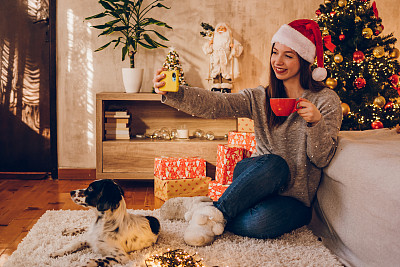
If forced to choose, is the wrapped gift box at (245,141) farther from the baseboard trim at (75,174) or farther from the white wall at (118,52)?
the baseboard trim at (75,174)

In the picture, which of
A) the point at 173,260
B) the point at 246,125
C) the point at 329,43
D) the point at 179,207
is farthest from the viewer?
the point at 246,125

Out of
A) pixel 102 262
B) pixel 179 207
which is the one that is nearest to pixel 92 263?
pixel 102 262

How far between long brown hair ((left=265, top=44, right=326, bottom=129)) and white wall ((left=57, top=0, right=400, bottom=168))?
166 cm

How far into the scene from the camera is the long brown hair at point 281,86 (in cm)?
188

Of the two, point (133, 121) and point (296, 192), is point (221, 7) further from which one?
point (296, 192)

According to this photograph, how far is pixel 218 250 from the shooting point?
1.71 m

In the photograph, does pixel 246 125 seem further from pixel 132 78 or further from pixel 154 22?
pixel 154 22

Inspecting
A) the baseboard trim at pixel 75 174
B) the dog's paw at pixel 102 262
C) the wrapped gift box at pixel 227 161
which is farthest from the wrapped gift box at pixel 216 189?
the baseboard trim at pixel 75 174

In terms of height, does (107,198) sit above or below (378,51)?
below

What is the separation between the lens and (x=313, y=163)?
1.83 meters

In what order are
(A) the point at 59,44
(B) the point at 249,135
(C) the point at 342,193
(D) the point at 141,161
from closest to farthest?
(C) the point at 342,193 → (B) the point at 249,135 → (D) the point at 141,161 → (A) the point at 59,44

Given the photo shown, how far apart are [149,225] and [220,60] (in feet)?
6.43

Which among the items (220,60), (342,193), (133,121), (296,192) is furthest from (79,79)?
(342,193)

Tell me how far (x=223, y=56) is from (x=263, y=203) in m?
1.82
